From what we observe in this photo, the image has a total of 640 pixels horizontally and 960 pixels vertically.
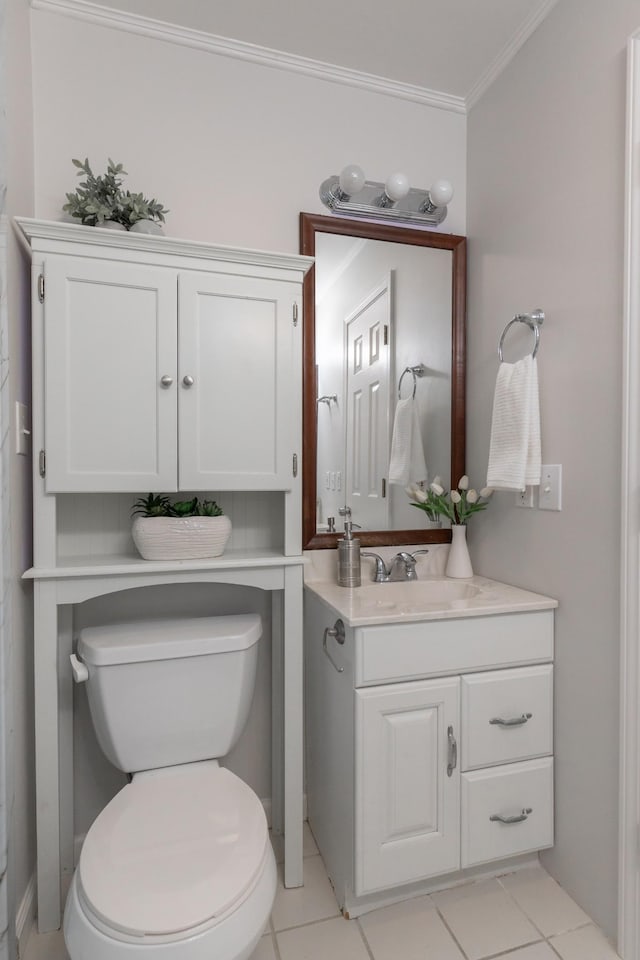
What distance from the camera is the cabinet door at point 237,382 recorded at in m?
1.44

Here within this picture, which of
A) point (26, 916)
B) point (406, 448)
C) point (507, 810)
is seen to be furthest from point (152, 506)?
point (507, 810)

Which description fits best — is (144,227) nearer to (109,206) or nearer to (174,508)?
(109,206)

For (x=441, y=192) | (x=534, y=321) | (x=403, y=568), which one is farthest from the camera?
(x=403, y=568)

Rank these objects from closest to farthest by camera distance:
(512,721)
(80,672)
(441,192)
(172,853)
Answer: (172,853)
(80,672)
(512,721)
(441,192)

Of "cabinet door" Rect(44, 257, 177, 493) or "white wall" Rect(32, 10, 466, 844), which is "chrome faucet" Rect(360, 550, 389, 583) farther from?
"cabinet door" Rect(44, 257, 177, 493)

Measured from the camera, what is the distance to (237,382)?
1.49m

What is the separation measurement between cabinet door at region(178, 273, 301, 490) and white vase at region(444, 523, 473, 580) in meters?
0.66

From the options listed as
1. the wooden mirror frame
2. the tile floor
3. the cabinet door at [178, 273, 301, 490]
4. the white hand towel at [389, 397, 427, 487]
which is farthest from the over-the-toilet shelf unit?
the white hand towel at [389, 397, 427, 487]

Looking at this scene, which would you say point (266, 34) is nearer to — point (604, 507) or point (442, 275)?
point (442, 275)

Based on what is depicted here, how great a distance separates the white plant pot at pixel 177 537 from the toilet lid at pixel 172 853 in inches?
22.0

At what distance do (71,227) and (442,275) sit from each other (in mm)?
1211

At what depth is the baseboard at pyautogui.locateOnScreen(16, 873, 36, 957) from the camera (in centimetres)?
131

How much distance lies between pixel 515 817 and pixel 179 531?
1210 mm

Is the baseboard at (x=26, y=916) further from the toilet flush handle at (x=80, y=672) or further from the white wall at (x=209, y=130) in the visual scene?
the white wall at (x=209, y=130)
